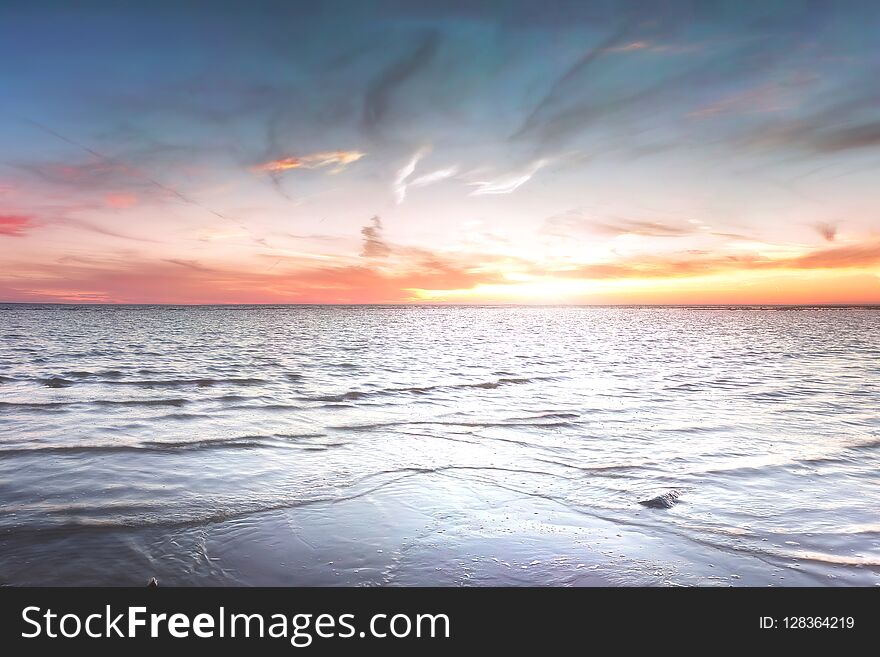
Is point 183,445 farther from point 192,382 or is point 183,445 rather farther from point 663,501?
point 192,382

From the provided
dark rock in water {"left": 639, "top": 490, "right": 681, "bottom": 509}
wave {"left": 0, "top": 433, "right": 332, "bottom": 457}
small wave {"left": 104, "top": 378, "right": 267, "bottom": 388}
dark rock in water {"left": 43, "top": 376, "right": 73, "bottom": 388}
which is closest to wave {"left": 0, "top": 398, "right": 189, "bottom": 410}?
small wave {"left": 104, "top": 378, "right": 267, "bottom": 388}

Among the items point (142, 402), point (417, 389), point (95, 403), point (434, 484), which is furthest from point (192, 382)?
point (434, 484)

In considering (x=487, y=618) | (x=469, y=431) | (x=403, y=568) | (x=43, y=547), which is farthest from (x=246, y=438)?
(x=487, y=618)

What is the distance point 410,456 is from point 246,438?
416cm

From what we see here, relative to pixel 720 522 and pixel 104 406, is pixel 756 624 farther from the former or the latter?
pixel 104 406

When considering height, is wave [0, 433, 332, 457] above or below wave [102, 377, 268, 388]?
below

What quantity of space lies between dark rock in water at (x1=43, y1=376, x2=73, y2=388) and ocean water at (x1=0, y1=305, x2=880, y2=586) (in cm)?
20

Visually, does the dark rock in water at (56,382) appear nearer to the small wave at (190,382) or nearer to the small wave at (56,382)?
the small wave at (56,382)

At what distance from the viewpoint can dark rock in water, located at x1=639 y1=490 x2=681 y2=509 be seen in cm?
779

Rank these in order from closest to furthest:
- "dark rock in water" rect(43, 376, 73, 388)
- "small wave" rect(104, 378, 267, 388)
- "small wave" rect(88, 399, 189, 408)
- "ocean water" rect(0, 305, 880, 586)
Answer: "ocean water" rect(0, 305, 880, 586), "small wave" rect(88, 399, 189, 408), "dark rock in water" rect(43, 376, 73, 388), "small wave" rect(104, 378, 267, 388)

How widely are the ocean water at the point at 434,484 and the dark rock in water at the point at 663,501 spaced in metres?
0.17

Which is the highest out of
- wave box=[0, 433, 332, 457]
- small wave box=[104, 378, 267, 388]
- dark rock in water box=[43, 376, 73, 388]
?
dark rock in water box=[43, 376, 73, 388]

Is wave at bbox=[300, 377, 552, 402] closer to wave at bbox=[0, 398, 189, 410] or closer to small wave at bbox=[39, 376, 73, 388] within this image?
wave at bbox=[0, 398, 189, 410]

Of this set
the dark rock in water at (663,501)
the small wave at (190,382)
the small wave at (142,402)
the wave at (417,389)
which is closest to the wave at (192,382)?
the small wave at (190,382)
